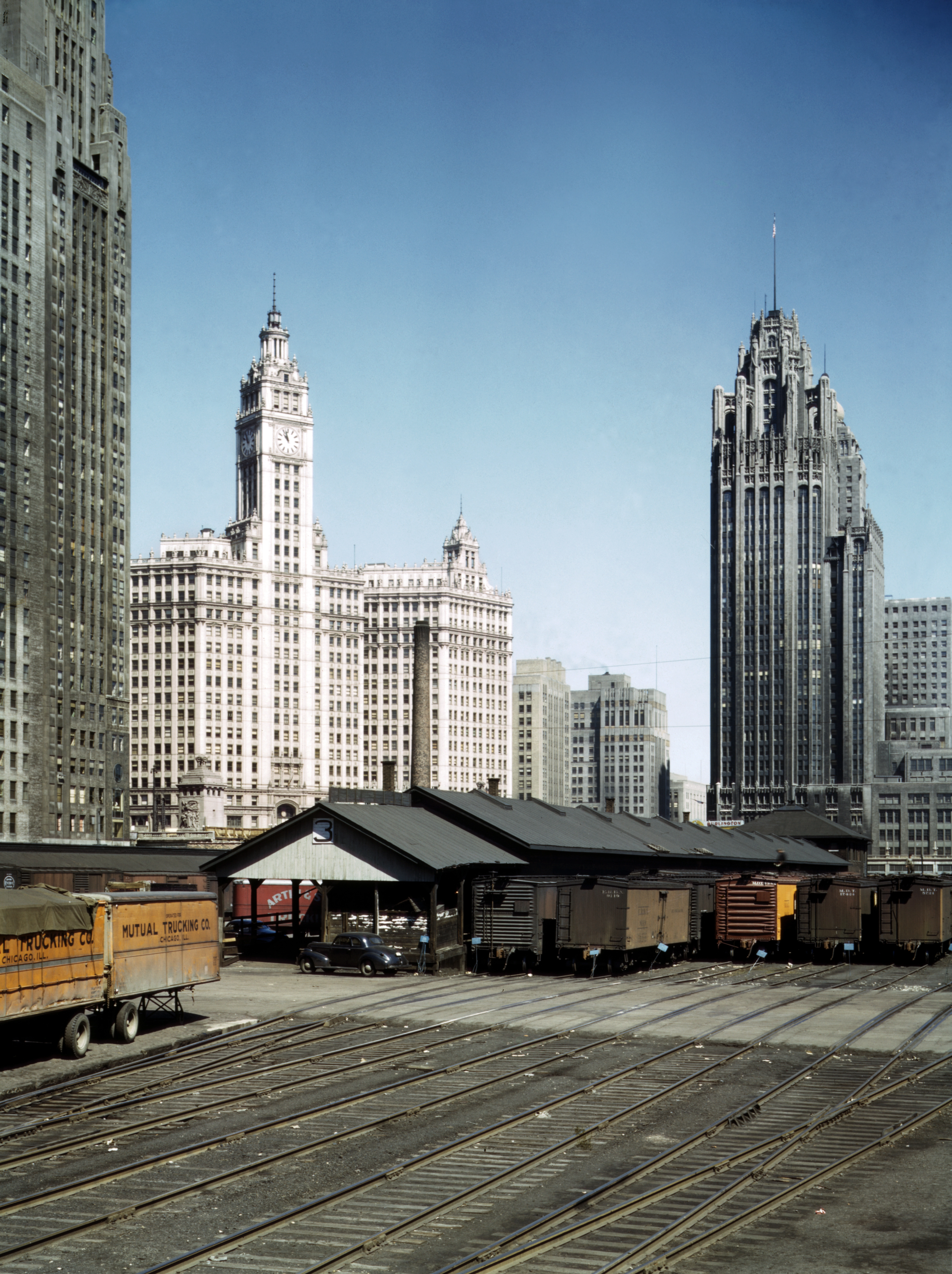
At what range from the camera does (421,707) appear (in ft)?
323

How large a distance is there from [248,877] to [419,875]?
813 cm

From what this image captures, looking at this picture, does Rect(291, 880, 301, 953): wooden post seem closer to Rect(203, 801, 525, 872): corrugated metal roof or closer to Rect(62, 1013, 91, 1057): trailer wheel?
Rect(203, 801, 525, 872): corrugated metal roof

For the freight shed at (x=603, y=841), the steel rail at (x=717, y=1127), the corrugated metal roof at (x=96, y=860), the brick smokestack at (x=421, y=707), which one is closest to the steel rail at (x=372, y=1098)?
the steel rail at (x=717, y=1127)

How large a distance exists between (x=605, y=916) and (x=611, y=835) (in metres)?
24.5

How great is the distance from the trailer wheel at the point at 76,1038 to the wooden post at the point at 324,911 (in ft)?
81.6

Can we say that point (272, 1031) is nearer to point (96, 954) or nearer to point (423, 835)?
point (96, 954)

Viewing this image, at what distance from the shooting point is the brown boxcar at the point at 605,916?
5603cm

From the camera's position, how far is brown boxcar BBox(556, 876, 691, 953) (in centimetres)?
5603

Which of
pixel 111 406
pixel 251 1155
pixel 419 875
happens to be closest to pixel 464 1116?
pixel 251 1155

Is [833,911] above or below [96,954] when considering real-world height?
below

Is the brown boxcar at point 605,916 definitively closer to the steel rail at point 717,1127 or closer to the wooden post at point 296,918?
the wooden post at point 296,918

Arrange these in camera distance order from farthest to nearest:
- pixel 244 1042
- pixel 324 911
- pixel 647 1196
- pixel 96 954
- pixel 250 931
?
pixel 250 931
pixel 324 911
pixel 244 1042
pixel 96 954
pixel 647 1196

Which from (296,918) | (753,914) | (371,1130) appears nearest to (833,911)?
(753,914)

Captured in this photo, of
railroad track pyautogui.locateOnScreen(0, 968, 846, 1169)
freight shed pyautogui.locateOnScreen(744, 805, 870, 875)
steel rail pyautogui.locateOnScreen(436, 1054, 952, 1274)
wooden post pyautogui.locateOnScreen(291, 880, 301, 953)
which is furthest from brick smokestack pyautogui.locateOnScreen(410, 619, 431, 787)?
steel rail pyautogui.locateOnScreen(436, 1054, 952, 1274)
